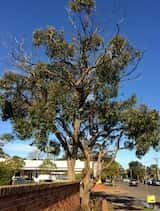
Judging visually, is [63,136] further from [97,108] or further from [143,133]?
[143,133]

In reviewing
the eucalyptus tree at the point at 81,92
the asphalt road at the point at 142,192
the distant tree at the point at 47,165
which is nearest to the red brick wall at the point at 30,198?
the eucalyptus tree at the point at 81,92

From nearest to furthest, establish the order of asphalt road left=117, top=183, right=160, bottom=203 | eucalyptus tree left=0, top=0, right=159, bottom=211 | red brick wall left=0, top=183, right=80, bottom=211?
red brick wall left=0, top=183, right=80, bottom=211
eucalyptus tree left=0, top=0, right=159, bottom=211
asphalt road left=117, top=183, right=160, bottom=203

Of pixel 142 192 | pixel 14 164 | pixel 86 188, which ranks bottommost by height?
pixel 142 192

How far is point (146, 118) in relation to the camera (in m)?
23.7

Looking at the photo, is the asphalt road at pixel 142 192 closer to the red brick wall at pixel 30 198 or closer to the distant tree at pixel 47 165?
the distant tree at pixel 47 165

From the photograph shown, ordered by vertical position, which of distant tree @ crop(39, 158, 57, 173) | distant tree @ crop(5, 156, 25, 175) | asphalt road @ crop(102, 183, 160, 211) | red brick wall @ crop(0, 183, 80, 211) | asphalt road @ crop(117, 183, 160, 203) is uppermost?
distant tree @ crop(39, 158, 57, 173)

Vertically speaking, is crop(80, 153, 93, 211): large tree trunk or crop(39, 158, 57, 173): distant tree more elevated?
crop(39, 158, 57, 173): distant tree

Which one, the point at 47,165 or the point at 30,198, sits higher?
the point at 47,165

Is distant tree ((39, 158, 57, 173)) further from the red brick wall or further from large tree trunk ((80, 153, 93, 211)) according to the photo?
the red brick wall

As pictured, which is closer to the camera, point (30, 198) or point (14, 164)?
point (30, 198)

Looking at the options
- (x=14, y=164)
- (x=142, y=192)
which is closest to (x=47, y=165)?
(x=142, y=192)

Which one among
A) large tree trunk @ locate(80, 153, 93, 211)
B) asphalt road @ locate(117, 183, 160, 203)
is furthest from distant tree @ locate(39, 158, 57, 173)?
large tree trunk @ locate(80, 153, 93, 211)

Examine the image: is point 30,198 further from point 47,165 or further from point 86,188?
point 47,165

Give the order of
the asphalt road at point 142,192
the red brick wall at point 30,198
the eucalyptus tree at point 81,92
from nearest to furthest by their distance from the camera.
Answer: the red brick wall at point 30,198
the eucalyptus tree at point 81,92
the asphalt road at point 142,192
